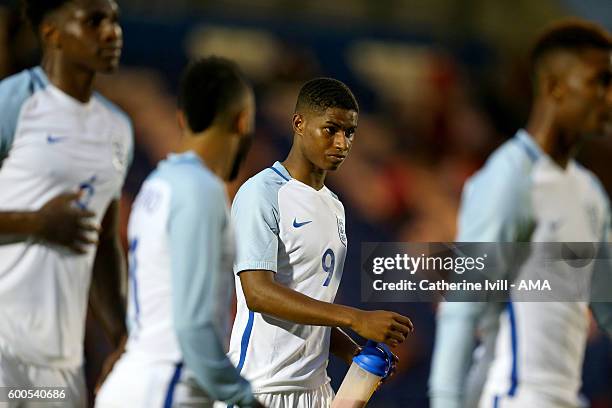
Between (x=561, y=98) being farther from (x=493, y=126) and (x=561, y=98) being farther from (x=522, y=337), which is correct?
(x=493, y=126)

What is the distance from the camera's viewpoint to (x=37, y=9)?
3531 millimetres

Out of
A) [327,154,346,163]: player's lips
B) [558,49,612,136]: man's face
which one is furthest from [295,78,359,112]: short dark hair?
[558,49,612,136]: man's face

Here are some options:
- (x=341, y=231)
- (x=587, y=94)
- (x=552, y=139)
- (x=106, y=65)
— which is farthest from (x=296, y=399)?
(x=587, y=94)

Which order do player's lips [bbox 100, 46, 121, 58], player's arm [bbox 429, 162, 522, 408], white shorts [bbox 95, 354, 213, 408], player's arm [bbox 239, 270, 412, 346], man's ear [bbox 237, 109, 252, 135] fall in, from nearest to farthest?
1. white shorts [bbox 95, 354, 213, 408]
2. man's ear [bbox 237, 109, 252, 135]
3. player's arm [bbox 239, 270, 412, 346]
4. player's lips [bbox 100, 46, 121, 58]
5. player's arm [bbox 429, 162, 522, 408]

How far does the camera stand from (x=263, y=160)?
7504 millimetres

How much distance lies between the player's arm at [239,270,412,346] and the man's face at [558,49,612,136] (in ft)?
4.55

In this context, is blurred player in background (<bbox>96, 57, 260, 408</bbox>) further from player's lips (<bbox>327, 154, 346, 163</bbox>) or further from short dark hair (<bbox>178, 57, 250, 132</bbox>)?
player's lips (<bbox>327, 154, 346, 163</bbox>)

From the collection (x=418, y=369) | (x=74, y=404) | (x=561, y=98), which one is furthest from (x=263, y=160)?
(x=74, y=404)

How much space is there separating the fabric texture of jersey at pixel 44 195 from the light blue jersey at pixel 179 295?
676mm

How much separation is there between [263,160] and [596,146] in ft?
9.24

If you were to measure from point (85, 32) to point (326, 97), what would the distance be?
0.79 metres

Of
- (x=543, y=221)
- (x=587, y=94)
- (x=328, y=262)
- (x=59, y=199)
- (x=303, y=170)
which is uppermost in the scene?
(x=587, y=94)

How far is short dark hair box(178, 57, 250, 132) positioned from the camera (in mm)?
2729

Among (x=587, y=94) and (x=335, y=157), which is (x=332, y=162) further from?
(x=587, y=94)
